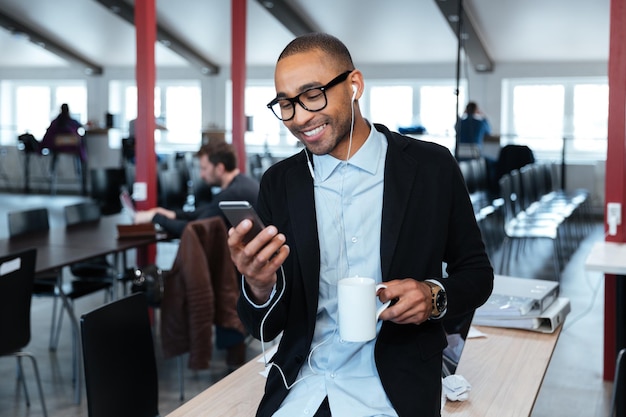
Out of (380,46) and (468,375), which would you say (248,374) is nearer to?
(468,375)

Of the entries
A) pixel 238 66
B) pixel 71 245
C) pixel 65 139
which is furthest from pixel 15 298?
pixel 65 139

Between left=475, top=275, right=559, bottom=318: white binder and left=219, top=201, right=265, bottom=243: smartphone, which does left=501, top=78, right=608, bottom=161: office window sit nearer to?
left=475, top=275, right=559, bottom=318: white binder

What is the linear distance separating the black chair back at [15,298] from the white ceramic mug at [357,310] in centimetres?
219

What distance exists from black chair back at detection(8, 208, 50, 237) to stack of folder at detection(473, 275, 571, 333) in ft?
9.95

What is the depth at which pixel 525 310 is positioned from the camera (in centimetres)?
252

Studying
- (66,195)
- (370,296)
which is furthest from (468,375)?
(66,195)

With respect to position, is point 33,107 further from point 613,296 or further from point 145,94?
point 613,296

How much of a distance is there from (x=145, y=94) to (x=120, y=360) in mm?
3303

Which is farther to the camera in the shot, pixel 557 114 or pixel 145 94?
pixel 557 114

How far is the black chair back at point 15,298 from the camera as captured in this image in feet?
10.9

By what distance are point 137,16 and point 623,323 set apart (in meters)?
3.38

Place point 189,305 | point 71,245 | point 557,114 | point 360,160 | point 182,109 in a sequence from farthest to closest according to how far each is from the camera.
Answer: point 182,109
point 557,114
point 71,245
point 189,305
point 360,160

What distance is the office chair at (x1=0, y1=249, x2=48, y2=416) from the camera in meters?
3.31

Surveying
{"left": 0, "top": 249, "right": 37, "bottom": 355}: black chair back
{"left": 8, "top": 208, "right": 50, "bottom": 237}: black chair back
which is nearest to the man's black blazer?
{"left": 0, "top": 249, "right": 37, "bottom": 355}: black chair back
